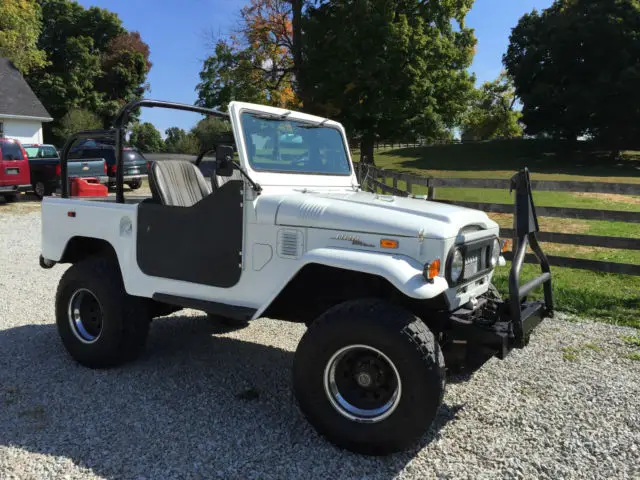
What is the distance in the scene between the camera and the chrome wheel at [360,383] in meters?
3.12

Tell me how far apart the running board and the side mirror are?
34.6 inches

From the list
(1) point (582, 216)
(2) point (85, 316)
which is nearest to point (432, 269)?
(2) point (85, 316)

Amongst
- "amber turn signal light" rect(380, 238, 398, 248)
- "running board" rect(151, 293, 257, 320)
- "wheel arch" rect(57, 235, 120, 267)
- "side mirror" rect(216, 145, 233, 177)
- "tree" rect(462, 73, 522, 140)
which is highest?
"tree" rect(462, 73, 522, 140)

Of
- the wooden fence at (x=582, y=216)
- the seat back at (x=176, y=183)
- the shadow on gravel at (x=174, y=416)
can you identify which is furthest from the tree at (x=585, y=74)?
the shadow on gravel at (x=174, y=416)

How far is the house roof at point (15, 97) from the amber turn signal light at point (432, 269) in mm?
33212

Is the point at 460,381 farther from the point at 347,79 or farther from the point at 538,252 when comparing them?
the point at 347,79

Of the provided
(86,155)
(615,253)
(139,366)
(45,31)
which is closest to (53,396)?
(139,366)

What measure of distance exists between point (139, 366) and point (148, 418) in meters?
0.97

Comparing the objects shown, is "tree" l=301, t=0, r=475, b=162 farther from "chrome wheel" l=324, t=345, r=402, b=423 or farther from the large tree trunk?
"chrome wheel" l=324, t=345, r=402, b=423

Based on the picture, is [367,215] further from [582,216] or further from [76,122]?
[76,122]

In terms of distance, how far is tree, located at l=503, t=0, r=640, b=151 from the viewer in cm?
3766

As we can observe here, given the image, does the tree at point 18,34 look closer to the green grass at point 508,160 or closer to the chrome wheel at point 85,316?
the green grass at point 508,160

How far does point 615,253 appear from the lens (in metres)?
9.16

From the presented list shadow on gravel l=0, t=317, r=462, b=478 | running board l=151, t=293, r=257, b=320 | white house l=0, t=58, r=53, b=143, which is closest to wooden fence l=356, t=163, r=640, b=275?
shadow on gravel l=0, t=317, r=462, b=478
